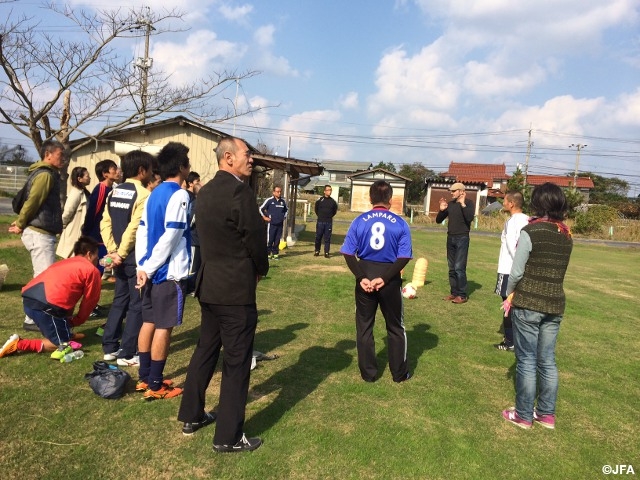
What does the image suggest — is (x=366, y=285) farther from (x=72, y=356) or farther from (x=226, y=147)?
(x=72, y=356)

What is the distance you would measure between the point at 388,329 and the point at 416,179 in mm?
52360

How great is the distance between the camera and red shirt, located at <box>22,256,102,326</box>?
14.4 feet

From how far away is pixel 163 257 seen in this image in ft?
11.3

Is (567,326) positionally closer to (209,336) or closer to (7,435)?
(209,336)

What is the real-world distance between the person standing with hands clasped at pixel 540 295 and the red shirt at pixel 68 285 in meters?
4.06

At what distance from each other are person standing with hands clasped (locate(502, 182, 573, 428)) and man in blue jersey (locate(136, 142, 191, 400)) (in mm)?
2717

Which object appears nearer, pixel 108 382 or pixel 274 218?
pixel 108 382

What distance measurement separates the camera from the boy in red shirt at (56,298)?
14.3 ft

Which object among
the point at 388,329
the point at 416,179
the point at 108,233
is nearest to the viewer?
the point at 388,329

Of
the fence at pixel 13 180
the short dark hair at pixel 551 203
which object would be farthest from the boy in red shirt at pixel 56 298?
the fence at pixel 13 180

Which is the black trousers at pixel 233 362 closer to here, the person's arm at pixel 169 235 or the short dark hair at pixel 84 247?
the person's arm at pixel 169 235

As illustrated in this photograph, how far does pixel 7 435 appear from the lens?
3021mm

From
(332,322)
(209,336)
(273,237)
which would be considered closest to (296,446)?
(209,336)

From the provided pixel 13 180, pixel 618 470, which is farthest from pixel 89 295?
pixel 13 180
